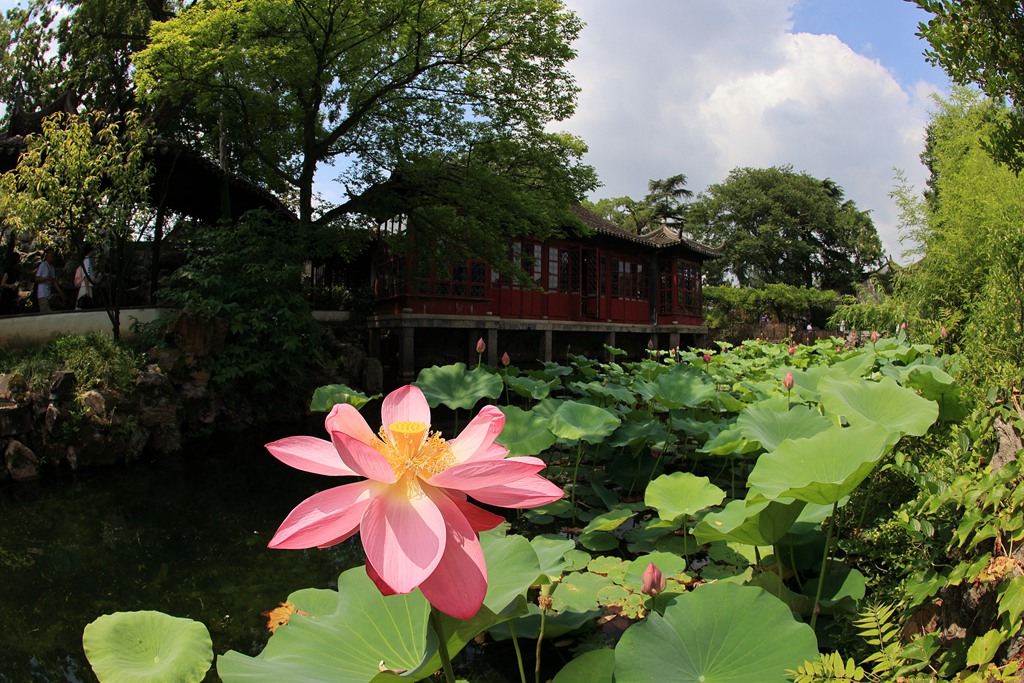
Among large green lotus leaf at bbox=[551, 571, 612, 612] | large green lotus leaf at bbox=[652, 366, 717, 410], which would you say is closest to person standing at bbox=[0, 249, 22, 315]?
large green lotus leaf at bbox=[652, 366, 717, 410]

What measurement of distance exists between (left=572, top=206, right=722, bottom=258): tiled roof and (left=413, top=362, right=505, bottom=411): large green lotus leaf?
847 cm

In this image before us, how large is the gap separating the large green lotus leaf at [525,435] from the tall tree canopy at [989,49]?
1.86 meters

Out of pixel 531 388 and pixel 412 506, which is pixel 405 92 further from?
pixel 412 506

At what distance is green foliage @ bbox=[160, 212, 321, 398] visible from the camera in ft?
23.2

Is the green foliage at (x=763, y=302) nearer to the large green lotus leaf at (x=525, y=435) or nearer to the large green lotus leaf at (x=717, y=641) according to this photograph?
the large green lotus leaf at (x=525, y=435)

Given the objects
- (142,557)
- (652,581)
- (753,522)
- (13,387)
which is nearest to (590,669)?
(652,581)

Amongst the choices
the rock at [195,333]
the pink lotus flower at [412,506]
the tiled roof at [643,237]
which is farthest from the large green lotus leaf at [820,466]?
the tiled roof at [643,237]

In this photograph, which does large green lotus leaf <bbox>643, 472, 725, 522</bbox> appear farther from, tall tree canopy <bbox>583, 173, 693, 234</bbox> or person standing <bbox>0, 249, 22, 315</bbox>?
tall tree canopy <bbox>583, 173, 693, 234</bbox>

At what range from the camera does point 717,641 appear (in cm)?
122

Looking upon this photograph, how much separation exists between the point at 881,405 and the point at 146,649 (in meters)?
2.16

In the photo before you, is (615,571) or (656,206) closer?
(615,571)

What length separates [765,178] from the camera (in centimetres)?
2848

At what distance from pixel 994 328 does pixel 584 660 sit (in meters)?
1.66

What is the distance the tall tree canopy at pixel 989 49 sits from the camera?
1704mm
